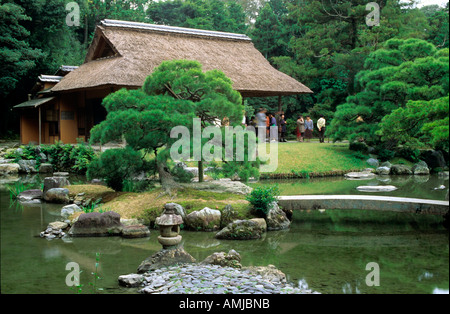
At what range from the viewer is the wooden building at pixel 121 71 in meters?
18.1

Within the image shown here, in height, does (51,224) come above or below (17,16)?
below

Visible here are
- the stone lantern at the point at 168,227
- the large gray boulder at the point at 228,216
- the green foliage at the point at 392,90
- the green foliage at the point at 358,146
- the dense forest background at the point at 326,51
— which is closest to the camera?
the stone lantern at the point at 168,227

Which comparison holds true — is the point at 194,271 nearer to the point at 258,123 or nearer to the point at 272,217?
the point at 272,217

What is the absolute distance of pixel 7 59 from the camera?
20.4m

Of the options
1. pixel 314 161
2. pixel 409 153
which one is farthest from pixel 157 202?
pixel 409 153

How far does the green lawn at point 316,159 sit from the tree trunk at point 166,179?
20.9 ft

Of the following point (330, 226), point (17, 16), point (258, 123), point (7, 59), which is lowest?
point (330, 226)

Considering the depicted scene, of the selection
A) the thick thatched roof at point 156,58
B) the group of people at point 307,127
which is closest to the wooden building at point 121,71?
the thick thatched roof at point 156,58

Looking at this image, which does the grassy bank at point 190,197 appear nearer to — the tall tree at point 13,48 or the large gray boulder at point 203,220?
the large gray boulder at point 203,220

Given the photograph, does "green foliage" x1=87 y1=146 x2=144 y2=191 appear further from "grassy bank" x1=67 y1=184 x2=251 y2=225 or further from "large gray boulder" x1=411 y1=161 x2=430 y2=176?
"large gray boulder" x1=411 y1=161 x2=430 y2=176

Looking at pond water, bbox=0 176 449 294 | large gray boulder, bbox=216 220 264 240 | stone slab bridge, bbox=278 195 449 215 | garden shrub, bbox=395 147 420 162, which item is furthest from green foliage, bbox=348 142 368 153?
large gray boulder, bbox=216 220 264 240

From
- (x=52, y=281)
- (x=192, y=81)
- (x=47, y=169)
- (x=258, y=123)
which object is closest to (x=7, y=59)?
(x=47, y=169)

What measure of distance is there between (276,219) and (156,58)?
1180cm

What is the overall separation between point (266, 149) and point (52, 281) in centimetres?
1323
